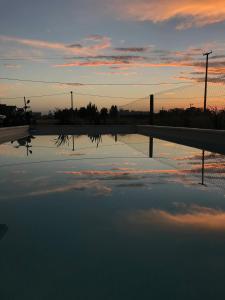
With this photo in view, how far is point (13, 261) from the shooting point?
192 cm

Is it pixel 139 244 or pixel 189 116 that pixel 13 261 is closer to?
pixel 139 244

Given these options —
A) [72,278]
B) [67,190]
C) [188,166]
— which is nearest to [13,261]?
[72,278]

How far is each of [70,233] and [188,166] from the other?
3.68 m

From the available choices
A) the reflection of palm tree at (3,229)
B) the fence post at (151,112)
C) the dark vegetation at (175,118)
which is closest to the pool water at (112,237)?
the reflection of palm tree at (3,229)

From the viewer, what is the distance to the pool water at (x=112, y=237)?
163 cm

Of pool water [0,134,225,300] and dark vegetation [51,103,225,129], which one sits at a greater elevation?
dark vegetation [51,103,225,129]

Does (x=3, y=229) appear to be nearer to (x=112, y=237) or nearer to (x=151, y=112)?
(x=112, y=237)

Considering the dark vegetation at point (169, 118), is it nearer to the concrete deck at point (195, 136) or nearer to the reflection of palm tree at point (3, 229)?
the concrete deck at point (195, 136)

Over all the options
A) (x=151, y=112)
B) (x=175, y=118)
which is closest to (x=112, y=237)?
(x=175, y=118)

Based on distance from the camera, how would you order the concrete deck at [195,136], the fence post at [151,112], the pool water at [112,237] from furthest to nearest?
the fence post at [151,112]
the concrete deck at [195,136]
the pool water at [112,237]

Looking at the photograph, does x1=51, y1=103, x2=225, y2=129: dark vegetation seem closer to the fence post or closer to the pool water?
the fence post

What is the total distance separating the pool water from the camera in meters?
1.63

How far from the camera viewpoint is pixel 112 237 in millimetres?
2303

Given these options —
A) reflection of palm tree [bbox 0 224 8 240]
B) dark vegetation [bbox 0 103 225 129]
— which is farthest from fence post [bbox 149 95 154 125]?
reflection of palm tree [bbox 0 224 8 240]
